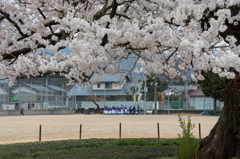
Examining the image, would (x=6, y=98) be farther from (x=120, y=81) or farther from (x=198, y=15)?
(x=198, y=15)

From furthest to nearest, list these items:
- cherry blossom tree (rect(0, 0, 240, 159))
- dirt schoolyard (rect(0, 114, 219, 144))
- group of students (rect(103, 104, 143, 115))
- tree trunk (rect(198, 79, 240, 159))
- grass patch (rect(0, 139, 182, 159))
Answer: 1. group of students (rect(103, 104, 143, 115))
2. dirt schoolyard (rect(0, 114, 219, 144))
3. grass patch (rect(0, 139, 182, 159))
4. tree trunk (rect(198, 79, 240, 159))
5. cherry blossom tree (rect(0, 0, 240, 159))

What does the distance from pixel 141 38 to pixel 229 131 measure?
295cm

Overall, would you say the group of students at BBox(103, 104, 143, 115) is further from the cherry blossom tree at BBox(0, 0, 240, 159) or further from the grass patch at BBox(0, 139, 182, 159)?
the cherry blossom tree at BBox(0, 0, 240, 159)

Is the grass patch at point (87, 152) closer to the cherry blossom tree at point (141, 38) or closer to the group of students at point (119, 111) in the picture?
the cherry blossom tree at point (141, 38)

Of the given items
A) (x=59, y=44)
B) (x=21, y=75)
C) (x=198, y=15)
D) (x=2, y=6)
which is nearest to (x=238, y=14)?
(x=198, y=15)

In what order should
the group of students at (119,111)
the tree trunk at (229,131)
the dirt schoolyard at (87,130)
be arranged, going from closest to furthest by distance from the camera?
the tree trunk at (229,131) → the dirt schoolyard at (87,130) → the group of students at (119,111)

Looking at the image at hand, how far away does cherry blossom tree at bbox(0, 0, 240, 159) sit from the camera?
6.03 m

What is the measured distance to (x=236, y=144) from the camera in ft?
26.9

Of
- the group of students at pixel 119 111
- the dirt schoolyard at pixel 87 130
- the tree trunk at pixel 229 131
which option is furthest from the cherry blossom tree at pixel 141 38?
the group of students at pixel 119 111

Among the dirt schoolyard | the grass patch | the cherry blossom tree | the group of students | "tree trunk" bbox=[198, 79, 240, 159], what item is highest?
the cherry blossom tree

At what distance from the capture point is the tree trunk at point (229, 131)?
8.05 m

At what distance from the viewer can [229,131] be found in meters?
8.12

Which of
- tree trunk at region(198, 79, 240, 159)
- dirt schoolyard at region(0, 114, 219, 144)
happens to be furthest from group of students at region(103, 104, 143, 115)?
tree trunk at region(198, 79, 240, 159)

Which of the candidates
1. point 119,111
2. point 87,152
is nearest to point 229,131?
point 87,152
